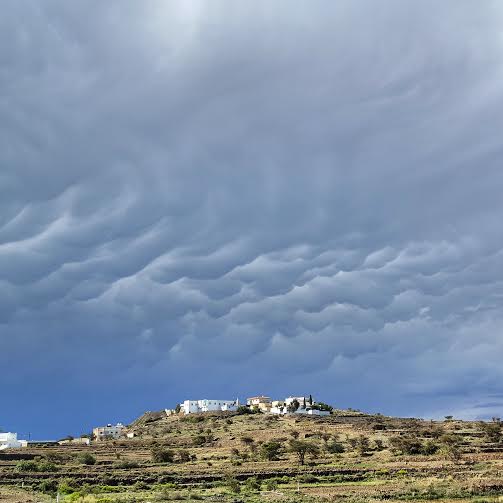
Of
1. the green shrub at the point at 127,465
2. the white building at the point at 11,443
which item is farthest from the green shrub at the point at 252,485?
the white building at the point at 11,443

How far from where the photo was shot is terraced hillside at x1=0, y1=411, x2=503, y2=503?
195 feet

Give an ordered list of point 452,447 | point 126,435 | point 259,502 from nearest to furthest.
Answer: point 259,502
point 452,447
point 126,435

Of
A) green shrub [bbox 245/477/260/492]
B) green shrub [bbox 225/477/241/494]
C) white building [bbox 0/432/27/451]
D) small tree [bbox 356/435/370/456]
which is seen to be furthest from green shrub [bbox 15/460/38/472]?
white building [bbox 0/432/27/451]

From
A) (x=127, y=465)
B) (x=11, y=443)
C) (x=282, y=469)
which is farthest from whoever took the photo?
(x=11, y=443)

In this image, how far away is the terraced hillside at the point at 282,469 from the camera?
2338 inches

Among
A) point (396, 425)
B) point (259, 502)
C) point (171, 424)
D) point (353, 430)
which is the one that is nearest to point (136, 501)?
point (259, 502)

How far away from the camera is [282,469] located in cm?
8569

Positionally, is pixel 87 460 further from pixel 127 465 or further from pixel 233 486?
pixel 233 486

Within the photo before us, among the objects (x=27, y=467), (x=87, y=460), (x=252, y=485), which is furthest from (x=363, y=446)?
(x=27, y=467)

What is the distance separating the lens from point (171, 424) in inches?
7598

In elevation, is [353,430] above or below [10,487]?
above

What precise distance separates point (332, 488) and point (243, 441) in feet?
222

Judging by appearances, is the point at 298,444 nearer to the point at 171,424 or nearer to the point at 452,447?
the point at 452,447

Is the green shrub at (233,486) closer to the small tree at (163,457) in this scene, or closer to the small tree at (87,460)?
the small tree at (163,457)
